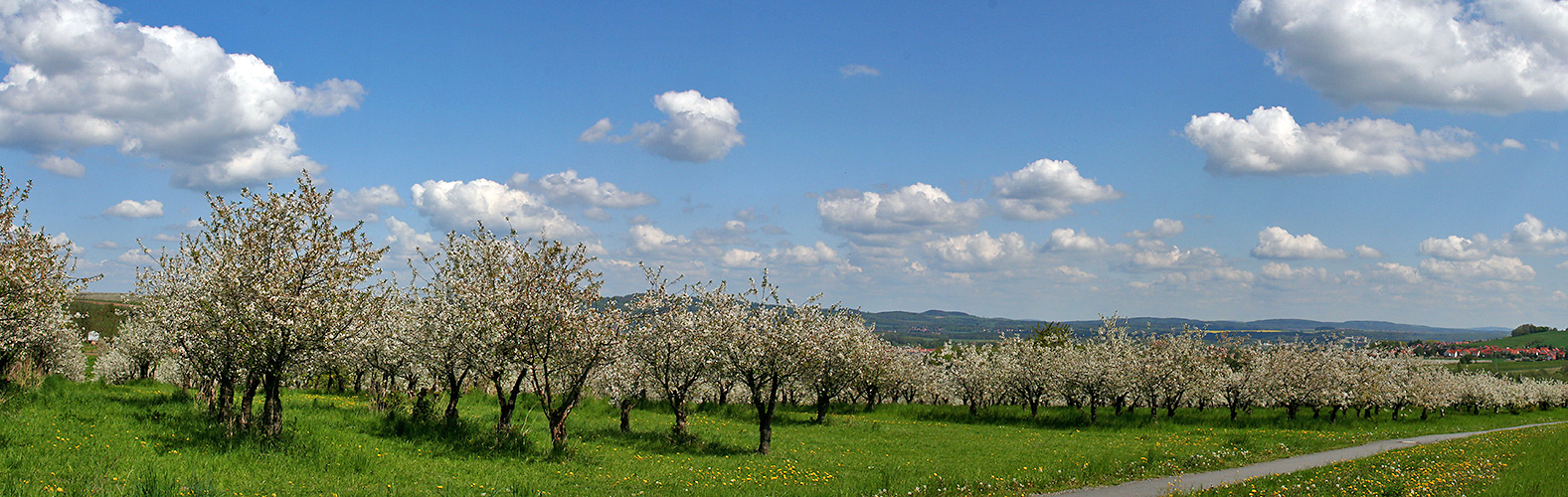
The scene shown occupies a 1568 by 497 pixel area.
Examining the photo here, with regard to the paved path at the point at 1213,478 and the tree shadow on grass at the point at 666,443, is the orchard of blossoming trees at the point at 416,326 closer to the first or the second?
the tree shadow on grass at the point at 666,443

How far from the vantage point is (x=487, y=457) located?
22.1 m

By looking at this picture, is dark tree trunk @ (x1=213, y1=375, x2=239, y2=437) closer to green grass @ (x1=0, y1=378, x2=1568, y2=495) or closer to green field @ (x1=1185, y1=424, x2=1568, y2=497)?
green grass @ (x1=0, y1=378, x2=1568, y2=495)

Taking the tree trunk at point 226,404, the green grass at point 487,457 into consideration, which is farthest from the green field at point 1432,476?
the tree trunk at point 226,404

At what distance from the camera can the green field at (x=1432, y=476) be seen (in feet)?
62.9

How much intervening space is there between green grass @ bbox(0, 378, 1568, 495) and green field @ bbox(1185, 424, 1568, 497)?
12.0ft

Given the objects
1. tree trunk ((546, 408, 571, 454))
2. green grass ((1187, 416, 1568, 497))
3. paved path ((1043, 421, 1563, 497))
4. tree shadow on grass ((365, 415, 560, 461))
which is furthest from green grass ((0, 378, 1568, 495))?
green grass ((1187, 416, 1568, 497))

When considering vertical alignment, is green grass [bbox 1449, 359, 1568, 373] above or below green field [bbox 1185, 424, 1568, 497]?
below

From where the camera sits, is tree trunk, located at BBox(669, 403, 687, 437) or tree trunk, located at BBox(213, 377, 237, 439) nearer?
tree trunk, located at BBox(213, 377, 237, 439)

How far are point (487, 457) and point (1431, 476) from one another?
25852mm

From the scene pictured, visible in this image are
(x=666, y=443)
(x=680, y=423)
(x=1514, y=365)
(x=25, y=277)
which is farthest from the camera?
(x=1514, y=365)

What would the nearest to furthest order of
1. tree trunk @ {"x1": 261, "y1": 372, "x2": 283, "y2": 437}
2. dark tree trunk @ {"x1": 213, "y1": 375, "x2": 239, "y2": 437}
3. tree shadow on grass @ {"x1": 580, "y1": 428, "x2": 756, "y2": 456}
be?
tree trunk @ {"x1": 261, "y1": 372, "x2": 283, "y2": 437} < dark tree trunk @ {"x1": 213, "y1": 375, "x2": 239, "y2": 437} < tree shadow on grass @ {"x1": 580, "y1": 428, "x2": 756, "y2": 456}

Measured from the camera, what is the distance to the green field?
62.9ft

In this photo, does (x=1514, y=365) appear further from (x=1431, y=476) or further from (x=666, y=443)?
(x=666, y=443)

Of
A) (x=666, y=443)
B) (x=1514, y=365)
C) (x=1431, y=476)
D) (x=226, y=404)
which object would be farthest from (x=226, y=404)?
(x=1514, y=365)
